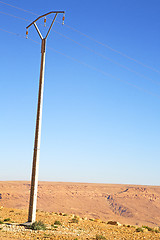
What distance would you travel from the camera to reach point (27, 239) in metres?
13.1

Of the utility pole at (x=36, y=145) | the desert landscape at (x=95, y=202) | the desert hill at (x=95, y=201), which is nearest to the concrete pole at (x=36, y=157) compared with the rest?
the utility pole at (x=36, y=145)

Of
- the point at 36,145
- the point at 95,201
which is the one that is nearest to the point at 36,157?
the point at 36,145

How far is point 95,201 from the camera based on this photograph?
88000mm

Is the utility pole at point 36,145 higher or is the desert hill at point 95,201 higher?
the utility pole at point 36,145

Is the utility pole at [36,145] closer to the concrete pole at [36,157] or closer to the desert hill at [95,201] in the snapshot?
the concrete pole at [36,157]

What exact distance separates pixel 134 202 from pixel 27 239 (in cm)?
8269

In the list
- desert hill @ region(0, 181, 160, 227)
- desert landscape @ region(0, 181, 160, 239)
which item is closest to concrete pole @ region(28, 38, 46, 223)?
desert landscape @ region(0, 181, 160, 239)

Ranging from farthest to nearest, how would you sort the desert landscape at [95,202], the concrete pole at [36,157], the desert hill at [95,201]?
the desert hill at [95,201], the desert landscape at [95,202], the concrete pole at [36,157]

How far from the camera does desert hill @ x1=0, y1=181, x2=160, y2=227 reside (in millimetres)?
72062

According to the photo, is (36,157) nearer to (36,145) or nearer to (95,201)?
(36,145)

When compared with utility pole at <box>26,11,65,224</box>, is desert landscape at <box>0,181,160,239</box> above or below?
below

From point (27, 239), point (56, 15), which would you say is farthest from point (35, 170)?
point (56, 15)

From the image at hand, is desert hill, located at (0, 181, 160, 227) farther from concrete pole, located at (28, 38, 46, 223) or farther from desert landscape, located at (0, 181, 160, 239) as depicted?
concrete pole, located at (28, 38, 46, 223)

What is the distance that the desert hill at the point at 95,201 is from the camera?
72062 mm
